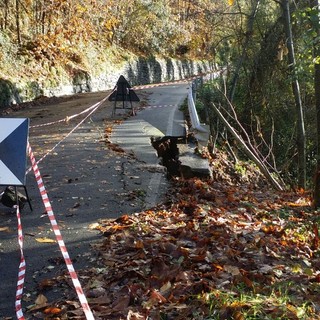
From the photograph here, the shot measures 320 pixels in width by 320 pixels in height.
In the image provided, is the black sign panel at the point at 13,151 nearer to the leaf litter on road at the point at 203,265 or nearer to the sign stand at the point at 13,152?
the sign stand at the point at 13,152

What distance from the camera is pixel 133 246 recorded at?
5.45m

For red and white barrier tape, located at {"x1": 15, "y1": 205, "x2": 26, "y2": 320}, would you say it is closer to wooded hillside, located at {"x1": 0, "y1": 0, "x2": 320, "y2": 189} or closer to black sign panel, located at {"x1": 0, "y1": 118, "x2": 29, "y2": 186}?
black sign panel, located at {"x1": 0, "y1": 118, "x2": 29, "y2": 186}

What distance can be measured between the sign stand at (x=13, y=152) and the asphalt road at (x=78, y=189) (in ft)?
1.96

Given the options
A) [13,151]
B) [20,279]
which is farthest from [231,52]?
[20,279]

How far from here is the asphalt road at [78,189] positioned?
5.12 metres

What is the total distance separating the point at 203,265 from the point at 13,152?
9.56 feet

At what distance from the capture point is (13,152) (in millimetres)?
6258

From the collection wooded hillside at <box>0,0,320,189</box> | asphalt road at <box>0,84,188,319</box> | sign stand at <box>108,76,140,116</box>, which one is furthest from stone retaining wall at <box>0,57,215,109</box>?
sign stand at <box>108,76,140,116</box>

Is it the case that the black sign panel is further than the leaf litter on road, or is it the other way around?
the black sign panel

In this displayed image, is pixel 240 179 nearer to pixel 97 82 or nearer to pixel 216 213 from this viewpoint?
pixel 216 213

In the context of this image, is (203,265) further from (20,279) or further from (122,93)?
(122,93)

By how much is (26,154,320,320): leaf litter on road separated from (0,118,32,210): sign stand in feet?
4.10

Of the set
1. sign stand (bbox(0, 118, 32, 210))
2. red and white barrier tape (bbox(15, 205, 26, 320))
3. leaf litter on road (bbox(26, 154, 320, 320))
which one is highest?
sign stand (bbox(0, 118, 32, 210))

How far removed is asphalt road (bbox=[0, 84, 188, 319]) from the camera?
5.12m
